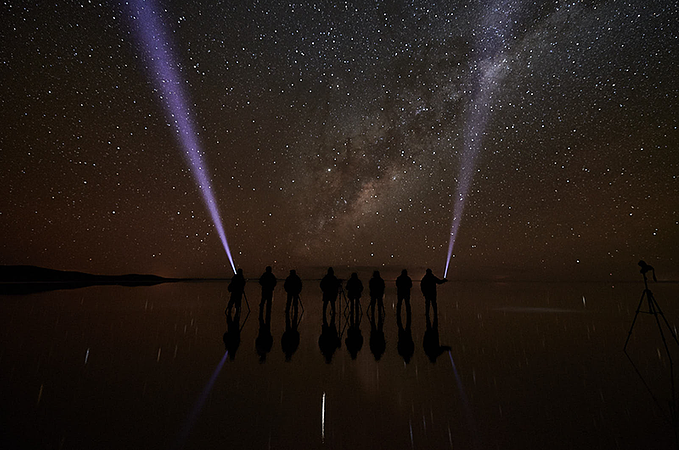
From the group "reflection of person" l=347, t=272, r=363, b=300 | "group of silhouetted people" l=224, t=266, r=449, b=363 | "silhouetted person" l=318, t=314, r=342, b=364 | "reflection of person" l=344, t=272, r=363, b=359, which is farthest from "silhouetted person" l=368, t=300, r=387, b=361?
"reflection of person" l=347, t=272, r=363, b=300

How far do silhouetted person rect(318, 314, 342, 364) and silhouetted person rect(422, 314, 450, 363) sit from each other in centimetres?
177

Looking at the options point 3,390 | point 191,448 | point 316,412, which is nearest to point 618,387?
point 316,412

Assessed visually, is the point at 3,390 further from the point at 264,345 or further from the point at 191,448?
the point at 264,345

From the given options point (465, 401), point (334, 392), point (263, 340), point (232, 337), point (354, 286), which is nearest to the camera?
point (465, 401)

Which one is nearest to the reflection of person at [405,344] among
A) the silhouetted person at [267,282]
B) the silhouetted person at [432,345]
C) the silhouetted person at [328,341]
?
the silhouetted person at [432,345]

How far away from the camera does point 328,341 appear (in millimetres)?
7156

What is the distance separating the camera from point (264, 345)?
661 centimetres

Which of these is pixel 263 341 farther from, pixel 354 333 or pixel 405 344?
pixel 405 344

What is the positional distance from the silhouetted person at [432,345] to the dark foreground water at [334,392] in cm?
9

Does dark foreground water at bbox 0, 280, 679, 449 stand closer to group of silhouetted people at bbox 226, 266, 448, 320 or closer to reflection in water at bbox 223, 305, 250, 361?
reflection in water at bbox 223, 305, 250, 361

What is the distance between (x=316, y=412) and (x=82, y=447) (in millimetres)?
2045

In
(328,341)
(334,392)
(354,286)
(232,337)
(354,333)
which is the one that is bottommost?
(334,392)

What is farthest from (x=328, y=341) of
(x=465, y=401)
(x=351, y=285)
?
(x=465, y=401)

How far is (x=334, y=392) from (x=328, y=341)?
3135 mm
